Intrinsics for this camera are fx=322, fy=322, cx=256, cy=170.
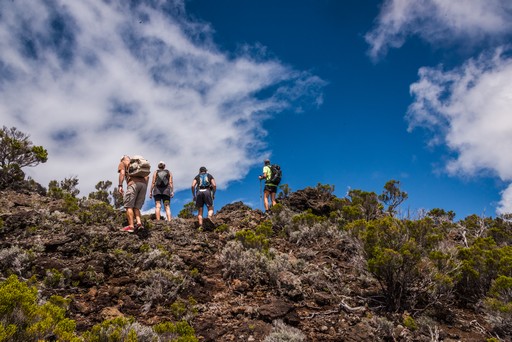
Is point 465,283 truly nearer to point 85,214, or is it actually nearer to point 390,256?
point 390,256

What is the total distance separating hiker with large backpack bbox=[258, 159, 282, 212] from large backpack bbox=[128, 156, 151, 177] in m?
5.92

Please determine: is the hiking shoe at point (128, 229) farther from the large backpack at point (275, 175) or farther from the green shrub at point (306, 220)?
the large backpack at point (275, 175)

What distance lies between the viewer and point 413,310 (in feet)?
18.1

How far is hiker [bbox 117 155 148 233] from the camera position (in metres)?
7.86

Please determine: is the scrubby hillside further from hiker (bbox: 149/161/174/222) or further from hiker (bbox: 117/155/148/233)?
hiker (bbox: 149/161/174/222)

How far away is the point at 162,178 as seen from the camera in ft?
33.3

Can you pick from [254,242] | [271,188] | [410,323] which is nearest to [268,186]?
[271,188]

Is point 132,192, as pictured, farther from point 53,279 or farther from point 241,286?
point 241,286

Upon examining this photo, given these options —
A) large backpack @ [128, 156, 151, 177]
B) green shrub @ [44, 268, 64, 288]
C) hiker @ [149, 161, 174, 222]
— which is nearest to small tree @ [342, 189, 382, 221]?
hiker @ [149, 161, 174, 222]

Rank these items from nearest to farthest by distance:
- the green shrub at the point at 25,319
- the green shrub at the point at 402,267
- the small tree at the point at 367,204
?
the green shrub at the point at 25,319 < the green shrub at the point at 402,267 < the small tree at the point at 367,204

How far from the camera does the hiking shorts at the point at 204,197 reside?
381 inches

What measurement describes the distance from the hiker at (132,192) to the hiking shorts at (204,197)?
1.92m

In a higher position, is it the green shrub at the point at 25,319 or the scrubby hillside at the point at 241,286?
the scrubby hillside at the point at 241,286

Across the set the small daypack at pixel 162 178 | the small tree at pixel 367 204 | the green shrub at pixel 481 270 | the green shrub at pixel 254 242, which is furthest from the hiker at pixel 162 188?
the green shrub at pixel 481 270
